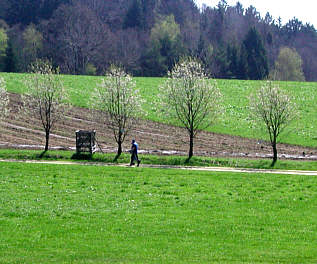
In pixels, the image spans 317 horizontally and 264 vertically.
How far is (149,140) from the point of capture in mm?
43250

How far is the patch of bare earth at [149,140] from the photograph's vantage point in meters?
39.5

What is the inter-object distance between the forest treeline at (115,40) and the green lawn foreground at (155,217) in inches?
2467

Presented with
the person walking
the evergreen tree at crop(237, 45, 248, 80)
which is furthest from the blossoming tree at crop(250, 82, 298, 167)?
the evergreen tree at crop(237, 45, 248, 80)

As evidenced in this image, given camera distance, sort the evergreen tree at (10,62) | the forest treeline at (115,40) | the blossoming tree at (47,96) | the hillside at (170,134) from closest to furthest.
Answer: the blossoming tree at (47,96) → the hillside at (170,134) → the evergreen tree at (10,62) → the forest treeline at (115,40)

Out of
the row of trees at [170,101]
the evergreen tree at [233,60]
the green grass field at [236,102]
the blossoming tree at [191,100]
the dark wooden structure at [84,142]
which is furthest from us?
the evergreen tree at [233,60]

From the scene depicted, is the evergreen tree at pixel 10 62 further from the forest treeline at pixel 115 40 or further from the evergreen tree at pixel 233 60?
the evergreen tree at pixel 233 60

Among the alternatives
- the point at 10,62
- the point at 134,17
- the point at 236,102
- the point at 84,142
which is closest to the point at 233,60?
the point at 134,17

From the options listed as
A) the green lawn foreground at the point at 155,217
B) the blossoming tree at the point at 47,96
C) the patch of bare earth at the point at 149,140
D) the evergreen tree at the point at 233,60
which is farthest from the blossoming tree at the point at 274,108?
the evergreen tree at the point at 233,60

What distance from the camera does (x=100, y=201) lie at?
21.6 m

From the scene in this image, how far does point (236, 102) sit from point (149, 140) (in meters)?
20.7

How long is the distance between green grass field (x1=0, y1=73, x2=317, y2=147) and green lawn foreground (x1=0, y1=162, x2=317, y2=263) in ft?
61.6

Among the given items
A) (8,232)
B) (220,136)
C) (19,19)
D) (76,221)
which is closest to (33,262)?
(8,232)

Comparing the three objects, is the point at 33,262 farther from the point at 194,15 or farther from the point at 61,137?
the point at 194,15

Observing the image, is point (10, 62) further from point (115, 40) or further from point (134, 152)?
point (134, 152)
